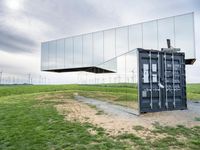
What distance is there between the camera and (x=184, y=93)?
11.2 meters

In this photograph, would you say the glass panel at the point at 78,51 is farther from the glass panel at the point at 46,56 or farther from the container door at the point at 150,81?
the container door at the point at 150,81

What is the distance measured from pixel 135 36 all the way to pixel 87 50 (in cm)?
596

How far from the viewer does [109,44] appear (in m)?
24.2

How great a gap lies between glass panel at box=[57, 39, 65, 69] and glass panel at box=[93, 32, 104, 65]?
488cm

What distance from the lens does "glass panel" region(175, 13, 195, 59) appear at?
1929 cm

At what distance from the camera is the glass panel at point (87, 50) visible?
83.5ft

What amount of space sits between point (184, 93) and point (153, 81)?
6.70 ft

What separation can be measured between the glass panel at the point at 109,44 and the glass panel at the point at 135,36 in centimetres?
207

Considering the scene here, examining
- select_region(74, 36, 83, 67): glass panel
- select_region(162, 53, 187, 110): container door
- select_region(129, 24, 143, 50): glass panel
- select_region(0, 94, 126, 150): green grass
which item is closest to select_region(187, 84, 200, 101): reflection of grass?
select_region(129, 24, 143, 50): glass panel

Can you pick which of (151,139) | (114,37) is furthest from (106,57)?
(151,139)

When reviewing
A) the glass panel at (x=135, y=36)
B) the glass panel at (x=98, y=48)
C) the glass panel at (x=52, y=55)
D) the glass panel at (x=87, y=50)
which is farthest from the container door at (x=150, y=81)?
the glass panel at (x=52, y=55)

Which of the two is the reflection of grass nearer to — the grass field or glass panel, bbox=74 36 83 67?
glass panel, bbox=74 36 83 67

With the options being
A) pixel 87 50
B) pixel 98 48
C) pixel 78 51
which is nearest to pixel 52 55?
pixel 78 51

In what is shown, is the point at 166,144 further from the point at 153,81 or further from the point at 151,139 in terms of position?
the point at 153,81
